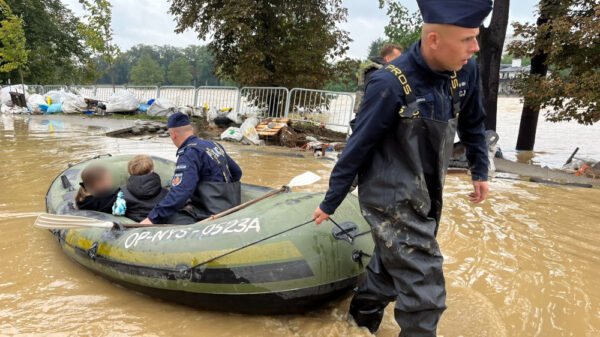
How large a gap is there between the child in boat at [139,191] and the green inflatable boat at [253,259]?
1.76 ft

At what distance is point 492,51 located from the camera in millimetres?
9812

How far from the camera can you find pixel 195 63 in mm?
101125

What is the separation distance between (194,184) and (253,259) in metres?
0.94

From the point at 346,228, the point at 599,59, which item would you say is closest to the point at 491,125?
the point at 599,59

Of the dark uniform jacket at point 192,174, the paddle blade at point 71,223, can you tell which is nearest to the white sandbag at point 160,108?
the dark uniform jacket at point 192,174

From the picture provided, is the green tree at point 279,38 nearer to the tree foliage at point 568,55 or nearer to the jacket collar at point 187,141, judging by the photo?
the tree foliage at point 568,55

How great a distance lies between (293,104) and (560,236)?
878 cm

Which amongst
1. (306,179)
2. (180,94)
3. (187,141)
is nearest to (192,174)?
(187,141)

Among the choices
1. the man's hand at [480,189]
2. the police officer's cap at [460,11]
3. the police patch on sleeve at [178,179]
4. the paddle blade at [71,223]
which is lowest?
the paddle blade at [71,223]

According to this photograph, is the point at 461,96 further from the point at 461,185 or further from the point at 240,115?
the point at 240,115

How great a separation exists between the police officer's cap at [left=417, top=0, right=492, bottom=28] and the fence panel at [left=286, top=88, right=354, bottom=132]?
9568 millimetres

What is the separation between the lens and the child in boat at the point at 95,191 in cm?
352

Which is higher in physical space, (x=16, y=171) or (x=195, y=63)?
(x=195, y=63)

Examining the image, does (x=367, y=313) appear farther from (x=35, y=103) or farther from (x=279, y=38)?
(x=35, y=103)
